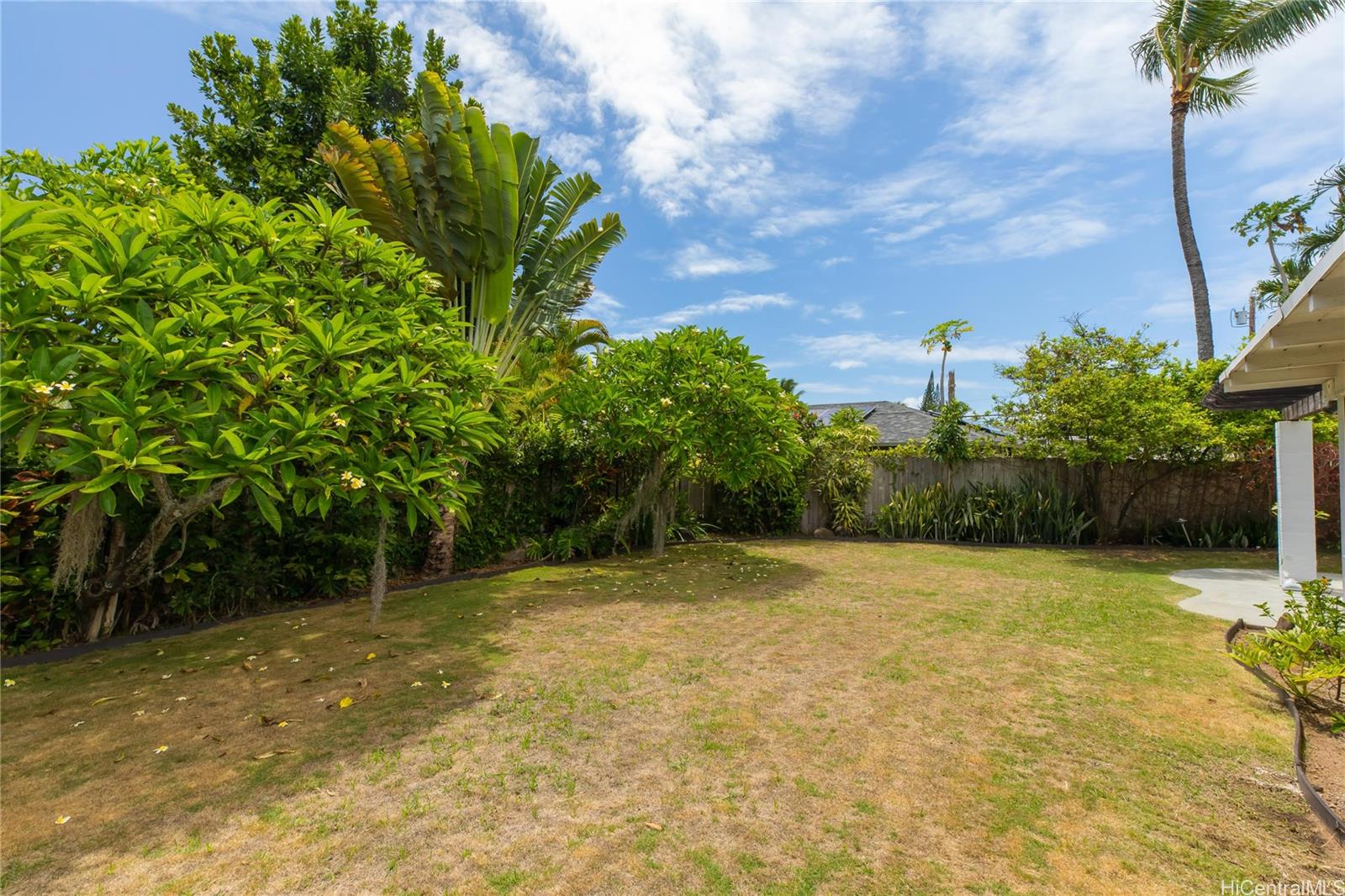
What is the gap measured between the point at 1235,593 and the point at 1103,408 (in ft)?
15.1

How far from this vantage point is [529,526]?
9586 millimetres

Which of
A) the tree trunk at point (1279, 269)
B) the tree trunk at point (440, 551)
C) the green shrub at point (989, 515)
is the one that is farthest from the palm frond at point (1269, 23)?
the tree trunk at point (440, 551)

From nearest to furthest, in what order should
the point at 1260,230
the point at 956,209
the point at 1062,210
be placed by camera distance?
the point at 1260,230, the point at 1062,210, the point at 956,209

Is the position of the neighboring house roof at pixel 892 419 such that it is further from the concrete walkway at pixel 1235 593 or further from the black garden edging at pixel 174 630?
the black garden edging at pixel 174 630

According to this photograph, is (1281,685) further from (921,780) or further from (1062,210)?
(1062,210)

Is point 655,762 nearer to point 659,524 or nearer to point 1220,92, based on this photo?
point 659,524

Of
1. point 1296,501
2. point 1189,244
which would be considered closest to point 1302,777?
point 1296,501

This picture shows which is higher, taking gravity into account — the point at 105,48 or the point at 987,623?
the point at 105,48

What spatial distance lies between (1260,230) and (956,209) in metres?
6.47

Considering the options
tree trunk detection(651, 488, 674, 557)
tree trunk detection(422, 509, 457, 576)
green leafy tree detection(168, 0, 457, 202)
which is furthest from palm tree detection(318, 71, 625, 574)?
tree trunk detection(651, 488, 674, 557)

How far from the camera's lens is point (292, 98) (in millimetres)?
11133

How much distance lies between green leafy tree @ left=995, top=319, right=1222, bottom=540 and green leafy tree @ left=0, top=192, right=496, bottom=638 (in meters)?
11.4

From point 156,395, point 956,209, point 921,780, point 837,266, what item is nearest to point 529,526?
point 156,395

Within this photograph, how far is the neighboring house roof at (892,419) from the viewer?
60.6 feet
